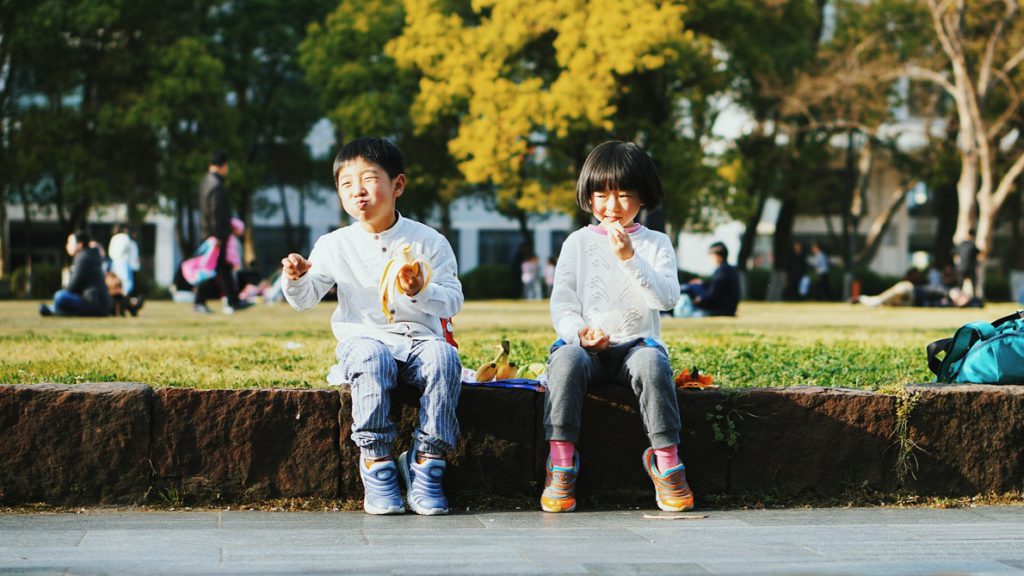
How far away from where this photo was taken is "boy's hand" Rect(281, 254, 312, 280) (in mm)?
4793

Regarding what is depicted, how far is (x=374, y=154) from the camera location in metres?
5.07

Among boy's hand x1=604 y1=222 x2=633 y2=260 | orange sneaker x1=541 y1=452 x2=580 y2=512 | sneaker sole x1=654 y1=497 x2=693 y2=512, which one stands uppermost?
boy's hand x1=604 y1=222 x2=633 y2=260

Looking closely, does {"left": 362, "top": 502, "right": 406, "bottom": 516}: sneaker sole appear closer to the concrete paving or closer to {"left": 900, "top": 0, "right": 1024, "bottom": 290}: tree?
the concrete paving

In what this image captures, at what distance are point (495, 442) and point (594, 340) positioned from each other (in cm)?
61

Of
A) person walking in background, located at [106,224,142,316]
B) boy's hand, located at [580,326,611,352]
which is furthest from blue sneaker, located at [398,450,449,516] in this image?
person walking in background, located at [106,224,142,316]

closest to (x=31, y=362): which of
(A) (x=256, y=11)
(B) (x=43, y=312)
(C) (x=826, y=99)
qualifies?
(B) (x=43, y=312)

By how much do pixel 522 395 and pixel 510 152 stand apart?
2330cm

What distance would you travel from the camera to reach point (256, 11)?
36.7 metres

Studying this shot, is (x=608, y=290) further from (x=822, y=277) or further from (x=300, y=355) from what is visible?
(x=822, y=277)

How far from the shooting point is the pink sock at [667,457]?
4.78 m

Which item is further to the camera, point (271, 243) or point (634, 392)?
point (271, 243)

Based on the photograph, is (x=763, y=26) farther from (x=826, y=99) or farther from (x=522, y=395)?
(x=522, y=395)

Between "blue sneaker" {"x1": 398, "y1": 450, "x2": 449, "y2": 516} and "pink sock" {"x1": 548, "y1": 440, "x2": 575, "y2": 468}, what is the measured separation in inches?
17.3

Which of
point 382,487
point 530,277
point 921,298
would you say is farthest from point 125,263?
point 382,487
